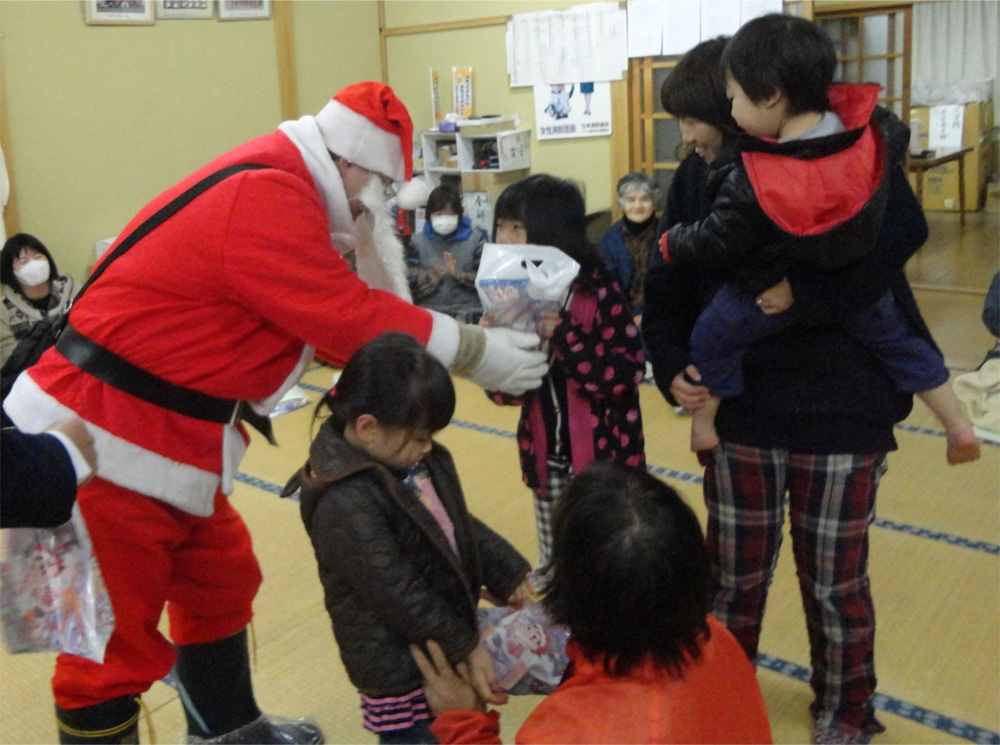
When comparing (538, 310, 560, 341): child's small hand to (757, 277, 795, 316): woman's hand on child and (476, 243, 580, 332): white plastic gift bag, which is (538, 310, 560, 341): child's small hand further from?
(757, 277, 795, 316): woman's hand on child

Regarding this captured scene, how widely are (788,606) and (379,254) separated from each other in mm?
1249

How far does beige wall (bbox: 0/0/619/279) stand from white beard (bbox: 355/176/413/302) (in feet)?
9.85

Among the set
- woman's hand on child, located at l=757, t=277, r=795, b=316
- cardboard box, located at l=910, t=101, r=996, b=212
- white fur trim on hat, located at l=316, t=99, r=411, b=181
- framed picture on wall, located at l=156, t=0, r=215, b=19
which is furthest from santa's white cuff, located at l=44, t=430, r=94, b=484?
cardboard box, located at l=910, t=101, r=996, b=212

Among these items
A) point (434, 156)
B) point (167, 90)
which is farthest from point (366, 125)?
point (434, 156)

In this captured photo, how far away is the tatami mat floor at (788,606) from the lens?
5.83 ft

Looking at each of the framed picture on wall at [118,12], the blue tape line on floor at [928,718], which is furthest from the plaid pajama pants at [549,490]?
the framed picture on wall at [118,12]

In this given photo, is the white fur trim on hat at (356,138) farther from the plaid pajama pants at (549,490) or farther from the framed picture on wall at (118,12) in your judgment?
the framed picture on wall at (118,12)

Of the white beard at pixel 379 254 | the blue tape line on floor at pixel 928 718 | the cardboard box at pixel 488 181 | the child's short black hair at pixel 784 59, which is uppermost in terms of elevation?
the child's short black hair at pixel 784 59

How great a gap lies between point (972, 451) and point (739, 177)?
2.01 feet

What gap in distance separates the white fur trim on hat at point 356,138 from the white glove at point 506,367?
0.33m

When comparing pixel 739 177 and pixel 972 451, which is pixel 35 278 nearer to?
pixel 739 177

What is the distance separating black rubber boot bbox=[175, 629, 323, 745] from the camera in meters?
1.61

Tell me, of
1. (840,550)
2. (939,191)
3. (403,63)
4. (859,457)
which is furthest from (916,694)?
(939,191)

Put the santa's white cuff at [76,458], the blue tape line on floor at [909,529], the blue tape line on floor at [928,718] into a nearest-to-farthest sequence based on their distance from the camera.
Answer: the santa's white cuff at [76,458]
the blue tape line on floor at [928,718]
the blue tape line on floor at [909,529]
